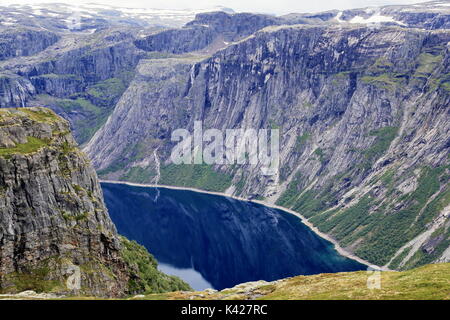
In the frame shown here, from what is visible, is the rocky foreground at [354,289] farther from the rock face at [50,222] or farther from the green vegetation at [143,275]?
the green vegetation at [143,275]

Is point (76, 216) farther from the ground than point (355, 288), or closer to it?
closer to it

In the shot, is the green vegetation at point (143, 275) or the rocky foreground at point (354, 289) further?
the green vegetation at point (143, 275)

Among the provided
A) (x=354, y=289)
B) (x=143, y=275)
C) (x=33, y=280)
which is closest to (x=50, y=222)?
(x=33, y=280)

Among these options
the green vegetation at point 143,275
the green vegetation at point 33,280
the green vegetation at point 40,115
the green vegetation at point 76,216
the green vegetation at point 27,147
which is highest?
the green vegetation at point 40,115

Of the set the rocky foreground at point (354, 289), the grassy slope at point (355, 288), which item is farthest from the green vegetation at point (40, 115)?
the grassy slope at point (355, 288)

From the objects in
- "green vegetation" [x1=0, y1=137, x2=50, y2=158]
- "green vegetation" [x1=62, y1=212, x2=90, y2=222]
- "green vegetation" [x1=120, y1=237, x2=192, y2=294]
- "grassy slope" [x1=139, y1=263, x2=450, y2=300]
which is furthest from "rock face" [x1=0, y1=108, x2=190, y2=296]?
"grassy slope" [x1=139, y1=263, x2=450, y2=300]

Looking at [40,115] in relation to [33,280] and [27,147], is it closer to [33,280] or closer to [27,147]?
[27,147]

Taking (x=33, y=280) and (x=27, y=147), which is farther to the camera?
(x=27, y=147)
